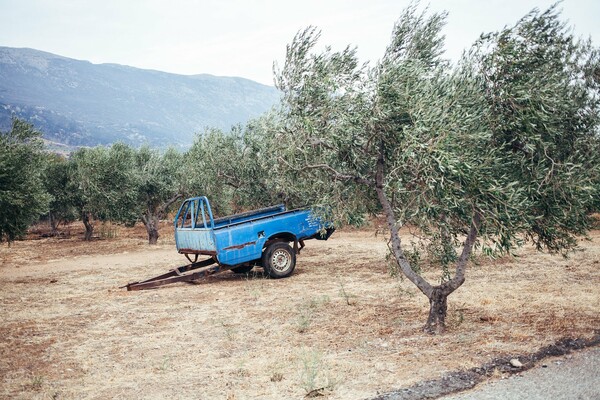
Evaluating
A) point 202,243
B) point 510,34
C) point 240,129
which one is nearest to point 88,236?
point 240,129

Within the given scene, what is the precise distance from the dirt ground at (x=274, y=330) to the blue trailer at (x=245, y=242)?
17.7 inches

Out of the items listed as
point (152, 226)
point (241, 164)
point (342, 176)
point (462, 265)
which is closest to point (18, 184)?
point (241, 164)

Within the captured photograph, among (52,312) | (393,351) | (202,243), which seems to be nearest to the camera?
(393,351)

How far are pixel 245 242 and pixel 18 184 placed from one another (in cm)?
947

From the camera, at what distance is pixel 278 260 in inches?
627

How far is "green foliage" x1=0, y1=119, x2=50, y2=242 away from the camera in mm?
18031

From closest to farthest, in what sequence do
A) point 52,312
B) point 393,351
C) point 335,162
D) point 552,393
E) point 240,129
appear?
1. point 552,393
2. point 393,351
3. point 335,162
4. point 52,312
5. point 240,129

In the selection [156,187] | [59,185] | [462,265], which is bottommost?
[462,265]

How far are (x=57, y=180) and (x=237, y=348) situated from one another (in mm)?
30907

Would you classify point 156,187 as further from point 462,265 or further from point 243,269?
point 462,265

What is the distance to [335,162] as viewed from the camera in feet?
32.9

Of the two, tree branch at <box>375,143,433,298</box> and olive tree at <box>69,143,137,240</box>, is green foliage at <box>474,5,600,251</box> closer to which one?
tree branch at <box>375,143,433,298</box>

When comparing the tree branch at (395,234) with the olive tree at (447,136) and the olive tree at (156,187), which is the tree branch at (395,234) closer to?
the olive tree at (447,136)

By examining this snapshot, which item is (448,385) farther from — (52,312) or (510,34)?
(52,312)
